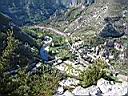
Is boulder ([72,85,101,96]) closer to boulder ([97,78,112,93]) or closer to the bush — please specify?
boulder ([97,78,112,93])

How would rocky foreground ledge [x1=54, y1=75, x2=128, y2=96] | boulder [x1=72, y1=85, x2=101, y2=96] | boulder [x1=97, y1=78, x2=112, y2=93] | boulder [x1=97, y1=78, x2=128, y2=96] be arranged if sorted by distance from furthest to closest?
1. boulder [x1=97, y1=78, x2=112, y2=93]
2. boulder [x1=72, y1=85, x2=101, y2=96]
3. rocky foreground ledge [x1=54, y1=75, x2=128, y2=96]
4. boulder [x1=97, y1=78, x2=128, y2=96]

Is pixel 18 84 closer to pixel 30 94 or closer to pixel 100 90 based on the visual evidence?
pixel 30 94

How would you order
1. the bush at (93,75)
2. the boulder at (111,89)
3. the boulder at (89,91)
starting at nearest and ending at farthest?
the boulder at (111,89), the boulder at (89,91), the bush at (93,75)

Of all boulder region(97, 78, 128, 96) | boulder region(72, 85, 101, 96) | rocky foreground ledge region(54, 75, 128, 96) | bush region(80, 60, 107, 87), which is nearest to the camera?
boulder region(97, 78, 128, 96)

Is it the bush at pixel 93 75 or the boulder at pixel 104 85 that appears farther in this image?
the bush at pixel 93 75

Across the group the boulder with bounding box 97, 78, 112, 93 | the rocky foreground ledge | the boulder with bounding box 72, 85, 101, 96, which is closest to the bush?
the boulder with bounding box 97, 78, 112, 93

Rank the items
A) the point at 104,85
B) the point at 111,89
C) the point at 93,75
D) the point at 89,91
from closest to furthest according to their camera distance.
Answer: the point at 89,91, the point at 111,89, the point at 104,85, the point at 93,75

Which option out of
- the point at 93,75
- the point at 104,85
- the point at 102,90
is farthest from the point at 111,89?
the point at 93,75

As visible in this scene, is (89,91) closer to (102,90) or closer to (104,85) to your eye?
(102,90)

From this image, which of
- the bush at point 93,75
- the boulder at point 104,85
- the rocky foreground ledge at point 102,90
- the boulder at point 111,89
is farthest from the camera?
the bush at point 93,75

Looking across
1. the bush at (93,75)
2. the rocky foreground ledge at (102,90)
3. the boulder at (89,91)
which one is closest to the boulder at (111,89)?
the rocky foreground ledge at (102,90)

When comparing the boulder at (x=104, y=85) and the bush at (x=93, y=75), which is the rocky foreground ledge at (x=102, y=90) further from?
the bush at (x=93, y=75)

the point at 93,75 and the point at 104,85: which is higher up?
the point at 93,75
